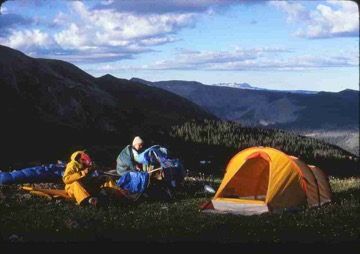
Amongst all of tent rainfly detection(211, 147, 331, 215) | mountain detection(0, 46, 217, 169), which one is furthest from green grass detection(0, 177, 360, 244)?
mountain detection(0, 46, 217, 169)

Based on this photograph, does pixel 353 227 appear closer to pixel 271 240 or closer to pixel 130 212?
pixel 271 240

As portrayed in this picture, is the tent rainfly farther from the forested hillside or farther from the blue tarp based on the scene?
the forested hillside

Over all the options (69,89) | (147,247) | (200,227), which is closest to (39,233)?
(147,247)

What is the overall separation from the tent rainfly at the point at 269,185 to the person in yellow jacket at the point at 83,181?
390 cm

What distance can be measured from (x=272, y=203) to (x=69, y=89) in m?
124

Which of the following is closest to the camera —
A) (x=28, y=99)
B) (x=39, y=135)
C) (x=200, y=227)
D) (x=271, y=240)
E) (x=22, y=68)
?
(x=271, y=240)

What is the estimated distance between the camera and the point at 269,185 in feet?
61.8

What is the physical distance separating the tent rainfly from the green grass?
0.70 meters

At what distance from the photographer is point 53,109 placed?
120438 mm

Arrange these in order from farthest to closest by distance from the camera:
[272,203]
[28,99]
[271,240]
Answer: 1. [28,99]
2. [272,203]
3. [271,240]

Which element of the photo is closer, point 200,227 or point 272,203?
point 200,227

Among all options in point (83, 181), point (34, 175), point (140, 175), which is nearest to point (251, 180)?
point (140, 175)

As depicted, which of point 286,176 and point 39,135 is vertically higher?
point 286,176

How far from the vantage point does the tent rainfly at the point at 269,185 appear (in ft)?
61.2
